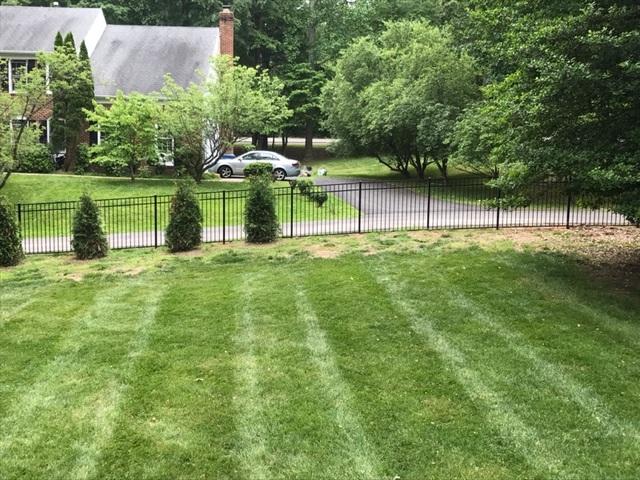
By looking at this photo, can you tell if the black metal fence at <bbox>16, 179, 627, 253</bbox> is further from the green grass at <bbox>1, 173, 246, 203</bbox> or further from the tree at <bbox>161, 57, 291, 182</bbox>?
the tree at <bbox>161, 57, 291, 182</bbox>

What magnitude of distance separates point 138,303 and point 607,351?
20.0 feet

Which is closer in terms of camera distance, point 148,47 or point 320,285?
point 320,285

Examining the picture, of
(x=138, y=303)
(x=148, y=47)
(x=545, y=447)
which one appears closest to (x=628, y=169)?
(x=545, y=447)

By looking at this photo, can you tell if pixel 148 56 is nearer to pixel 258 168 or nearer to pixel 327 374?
pixel 258 168

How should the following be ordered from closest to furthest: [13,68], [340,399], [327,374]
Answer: [340,399] → [327,374] → [13,68]

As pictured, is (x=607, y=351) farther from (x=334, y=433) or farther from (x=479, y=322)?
(x=334, y=433)

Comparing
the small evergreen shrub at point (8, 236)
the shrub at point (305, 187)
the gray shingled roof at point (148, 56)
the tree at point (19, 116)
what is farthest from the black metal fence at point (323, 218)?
the gray shingled roof at point (148, 56)

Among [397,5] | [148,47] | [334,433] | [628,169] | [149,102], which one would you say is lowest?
[334,433]

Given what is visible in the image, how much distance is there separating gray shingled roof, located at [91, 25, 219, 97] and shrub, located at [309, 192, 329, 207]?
12814 mm

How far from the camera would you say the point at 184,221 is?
1275 centimetres

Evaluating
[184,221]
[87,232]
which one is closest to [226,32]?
[184,221]

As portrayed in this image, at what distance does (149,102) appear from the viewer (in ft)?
74.0

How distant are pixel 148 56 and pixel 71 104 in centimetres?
589

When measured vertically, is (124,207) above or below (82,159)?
below
